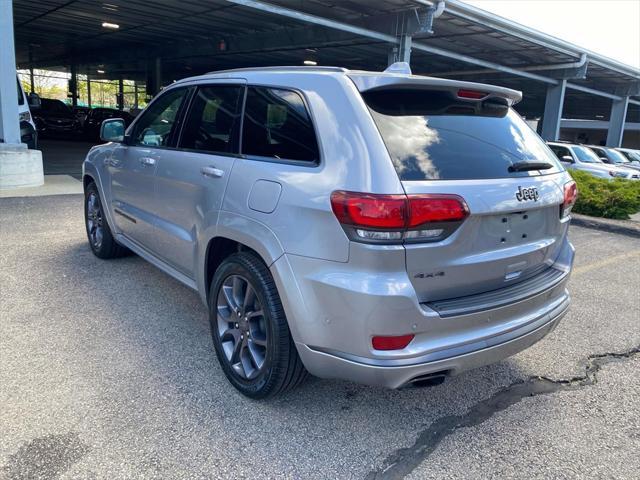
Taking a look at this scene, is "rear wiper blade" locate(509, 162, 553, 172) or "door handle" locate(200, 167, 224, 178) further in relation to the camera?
"door handle" locate(200, 167, 224, 178)

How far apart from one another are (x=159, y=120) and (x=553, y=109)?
2314 centimetres

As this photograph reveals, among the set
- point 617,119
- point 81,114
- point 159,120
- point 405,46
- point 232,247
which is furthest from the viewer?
point 617,119

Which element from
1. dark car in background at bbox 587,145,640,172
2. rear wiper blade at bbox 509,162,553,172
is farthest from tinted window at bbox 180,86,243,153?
dark car in background at bbox 587,145,640,172

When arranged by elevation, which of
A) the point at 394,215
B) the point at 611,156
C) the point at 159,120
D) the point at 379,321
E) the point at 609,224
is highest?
the point at 159,120

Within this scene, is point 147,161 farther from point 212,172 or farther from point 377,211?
point 377,211

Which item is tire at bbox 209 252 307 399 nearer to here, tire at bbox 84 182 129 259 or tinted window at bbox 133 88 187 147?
tinted window at bbox 133 88 187 147

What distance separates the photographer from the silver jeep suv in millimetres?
2336

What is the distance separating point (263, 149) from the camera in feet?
9.73

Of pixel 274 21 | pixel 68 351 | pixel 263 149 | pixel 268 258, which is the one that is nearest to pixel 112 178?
pixel 68 351

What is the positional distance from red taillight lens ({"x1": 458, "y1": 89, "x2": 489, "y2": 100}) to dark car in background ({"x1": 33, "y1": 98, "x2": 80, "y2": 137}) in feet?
79.0

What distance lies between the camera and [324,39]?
16922 millimetres

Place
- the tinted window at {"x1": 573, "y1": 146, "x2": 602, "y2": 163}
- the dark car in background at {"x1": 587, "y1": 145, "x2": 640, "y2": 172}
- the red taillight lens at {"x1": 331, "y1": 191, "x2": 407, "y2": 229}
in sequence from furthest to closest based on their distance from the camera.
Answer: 1. the dark car in background at {"x1": 587, "y1": 145, "x2": 640, "y2": 172}
2. the tinted window at {"x1": 573, "y1": 146, "x2": 602, "y2": 163}
3. the red taillight lens at {"x1": 331, "y1": 191, "x2": 407, "y2": 229}

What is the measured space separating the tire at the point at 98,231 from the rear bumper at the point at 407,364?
3.40m

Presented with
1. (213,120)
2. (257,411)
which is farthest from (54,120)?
(257,411)
